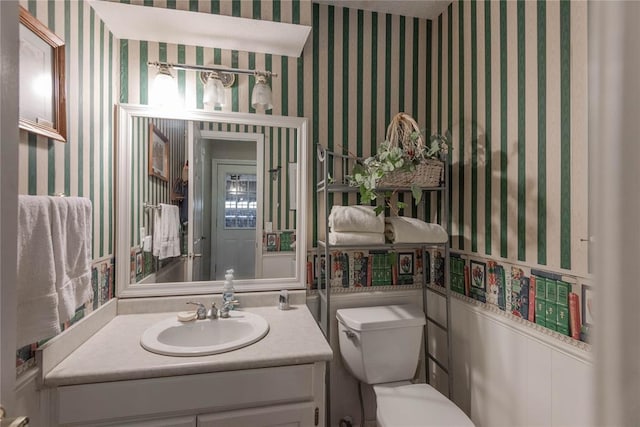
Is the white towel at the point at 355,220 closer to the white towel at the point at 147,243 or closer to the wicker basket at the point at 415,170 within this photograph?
the wicker basket at the point at 415,170

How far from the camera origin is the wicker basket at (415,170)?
1517 millimetres

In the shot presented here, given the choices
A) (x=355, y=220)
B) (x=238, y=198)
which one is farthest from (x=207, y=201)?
(x=355, y=220)

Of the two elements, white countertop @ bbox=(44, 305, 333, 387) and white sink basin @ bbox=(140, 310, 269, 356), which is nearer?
white countertop @ bbox=(44, 305, 333, 387)

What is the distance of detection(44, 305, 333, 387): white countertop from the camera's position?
996 mm

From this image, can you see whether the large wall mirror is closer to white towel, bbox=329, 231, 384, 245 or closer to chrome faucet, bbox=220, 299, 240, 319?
chrome faucet, bbox=220, 299, 240, 319

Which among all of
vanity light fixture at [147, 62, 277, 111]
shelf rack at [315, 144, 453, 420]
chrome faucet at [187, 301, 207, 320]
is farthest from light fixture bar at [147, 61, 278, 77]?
chrome faucet at [187, 301, 207, 320]

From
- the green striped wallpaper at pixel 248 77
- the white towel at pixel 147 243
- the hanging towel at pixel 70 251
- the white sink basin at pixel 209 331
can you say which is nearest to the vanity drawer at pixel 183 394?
the white sink basin at pixel 209 331

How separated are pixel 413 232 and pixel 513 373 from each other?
0.71m

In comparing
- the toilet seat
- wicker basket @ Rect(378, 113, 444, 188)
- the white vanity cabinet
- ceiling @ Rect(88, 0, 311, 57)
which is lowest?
the toilet seat

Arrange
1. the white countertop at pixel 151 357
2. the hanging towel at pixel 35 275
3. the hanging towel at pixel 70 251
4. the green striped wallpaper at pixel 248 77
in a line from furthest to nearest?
the green striped wallpaper at pixel 248 77 → the white countertop at pixel 151 357 → the hanging towel at pixel 70 251 → the hanging towel at pixel 35 275

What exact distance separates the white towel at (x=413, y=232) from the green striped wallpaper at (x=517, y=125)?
18 cm

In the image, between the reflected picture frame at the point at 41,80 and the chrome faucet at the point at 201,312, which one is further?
the chrome faucet at the point at 201,312

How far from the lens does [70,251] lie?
962 mm

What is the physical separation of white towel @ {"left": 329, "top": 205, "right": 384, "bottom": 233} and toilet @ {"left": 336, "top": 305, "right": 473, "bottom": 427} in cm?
45
